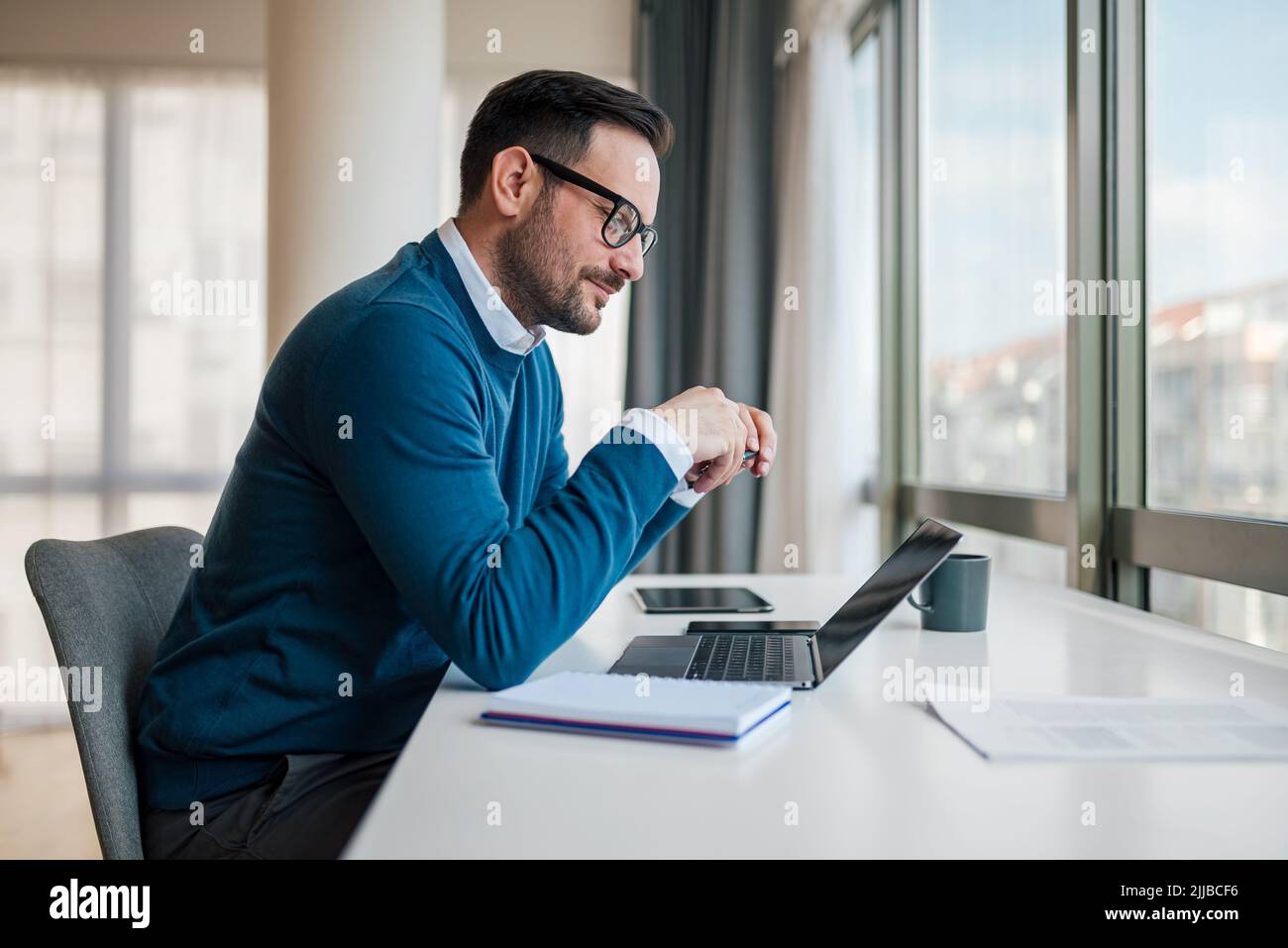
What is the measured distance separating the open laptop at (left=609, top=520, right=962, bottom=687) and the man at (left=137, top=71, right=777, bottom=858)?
0.11 meters

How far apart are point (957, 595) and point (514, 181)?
740mm

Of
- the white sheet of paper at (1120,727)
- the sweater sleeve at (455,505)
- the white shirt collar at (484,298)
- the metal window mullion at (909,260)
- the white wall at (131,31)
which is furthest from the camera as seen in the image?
the white wall at (131,31)

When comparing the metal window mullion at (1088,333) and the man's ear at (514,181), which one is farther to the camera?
the metal window mullion at (1088,333)

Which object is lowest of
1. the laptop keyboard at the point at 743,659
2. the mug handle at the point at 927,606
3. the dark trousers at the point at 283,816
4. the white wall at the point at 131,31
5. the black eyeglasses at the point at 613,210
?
the dark trousers at the point at 283,816

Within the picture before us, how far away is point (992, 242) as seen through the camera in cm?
243

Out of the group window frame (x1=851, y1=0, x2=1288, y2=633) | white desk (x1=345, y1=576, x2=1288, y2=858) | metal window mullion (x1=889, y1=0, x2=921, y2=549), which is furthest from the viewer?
metal window mullion (x1=889, y1=0, x2=921, y2=549)

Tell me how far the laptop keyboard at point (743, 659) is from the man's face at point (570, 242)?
0.43 metres

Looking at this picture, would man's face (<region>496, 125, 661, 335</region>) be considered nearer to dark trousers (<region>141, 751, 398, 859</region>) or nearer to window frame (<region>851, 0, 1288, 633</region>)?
dark trousers (<region>141, 751, 398, 859</region>)

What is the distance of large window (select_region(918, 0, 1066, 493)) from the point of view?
83.9 inches

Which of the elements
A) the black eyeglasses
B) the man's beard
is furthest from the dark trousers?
the black eyeglasses

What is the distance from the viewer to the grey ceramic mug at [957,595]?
4.19ft

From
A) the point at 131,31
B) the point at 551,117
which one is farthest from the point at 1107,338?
the point at 131,31

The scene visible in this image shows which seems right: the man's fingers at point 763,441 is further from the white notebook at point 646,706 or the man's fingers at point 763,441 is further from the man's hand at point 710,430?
the white notebook at point 646,706

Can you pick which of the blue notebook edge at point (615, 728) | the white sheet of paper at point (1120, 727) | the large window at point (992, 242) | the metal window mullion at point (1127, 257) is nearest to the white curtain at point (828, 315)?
the large window at point (992, 242)
